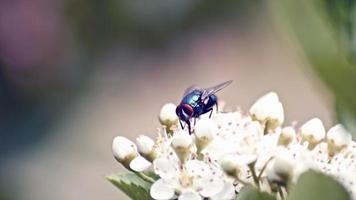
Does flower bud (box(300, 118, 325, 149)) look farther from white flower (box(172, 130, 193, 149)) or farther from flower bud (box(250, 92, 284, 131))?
white flower (box(172, 130, 193, 149))

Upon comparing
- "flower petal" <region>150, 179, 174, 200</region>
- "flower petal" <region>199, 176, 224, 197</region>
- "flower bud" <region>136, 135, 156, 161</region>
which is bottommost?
"flower petal" <region>199, 176, 224, 197</region>

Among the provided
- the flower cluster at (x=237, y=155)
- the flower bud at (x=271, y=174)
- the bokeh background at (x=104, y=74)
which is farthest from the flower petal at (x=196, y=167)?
the bokeh background at (x=104, y=74)

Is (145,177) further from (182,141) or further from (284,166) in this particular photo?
(284,166)

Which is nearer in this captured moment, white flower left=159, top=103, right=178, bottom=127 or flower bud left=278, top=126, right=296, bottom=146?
flower bud left=278, top=126, right=296, bottom=146

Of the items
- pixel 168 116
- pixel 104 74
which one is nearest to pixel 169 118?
pixel 168 116

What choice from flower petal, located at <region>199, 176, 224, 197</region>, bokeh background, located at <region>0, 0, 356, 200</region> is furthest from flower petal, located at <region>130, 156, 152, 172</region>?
bokeh background, located at <region>0, 0, 356, 200</region>

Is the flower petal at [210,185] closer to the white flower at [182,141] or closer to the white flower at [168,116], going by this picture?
the white flower at [182,141]
